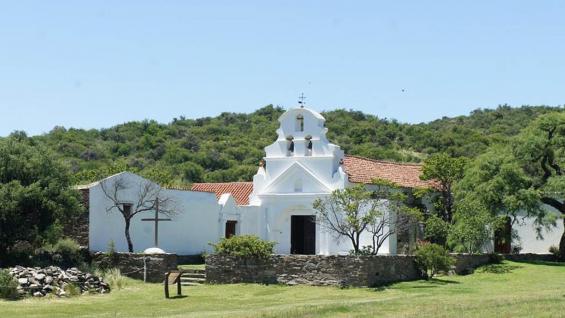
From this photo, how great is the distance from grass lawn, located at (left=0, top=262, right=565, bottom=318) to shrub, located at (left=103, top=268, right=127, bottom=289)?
1.43 feet

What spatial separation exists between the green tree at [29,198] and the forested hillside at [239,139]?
3018cm

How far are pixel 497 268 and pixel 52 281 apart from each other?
61.2 feet

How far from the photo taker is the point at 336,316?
73.4 ft

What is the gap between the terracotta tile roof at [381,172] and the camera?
45688mm

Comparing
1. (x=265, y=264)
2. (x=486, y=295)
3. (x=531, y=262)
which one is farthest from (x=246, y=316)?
(x=531, y=262)

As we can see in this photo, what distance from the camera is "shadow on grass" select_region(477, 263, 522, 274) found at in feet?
124

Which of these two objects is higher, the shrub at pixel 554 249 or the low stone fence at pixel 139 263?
the shrub at pixel 554 249

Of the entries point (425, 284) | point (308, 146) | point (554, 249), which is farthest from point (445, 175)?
point (425, 284)

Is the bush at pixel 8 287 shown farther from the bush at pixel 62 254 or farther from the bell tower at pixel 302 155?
the bell tower at pixel 302 155

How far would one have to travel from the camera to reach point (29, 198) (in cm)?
3516

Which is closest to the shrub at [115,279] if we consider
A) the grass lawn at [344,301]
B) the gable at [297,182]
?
the grass lawn at [344,301]

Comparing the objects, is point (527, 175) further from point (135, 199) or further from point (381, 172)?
point (135, 199)

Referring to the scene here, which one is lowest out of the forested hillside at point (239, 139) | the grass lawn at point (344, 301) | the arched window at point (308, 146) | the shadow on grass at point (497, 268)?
the grass lawn at point (344, 301)

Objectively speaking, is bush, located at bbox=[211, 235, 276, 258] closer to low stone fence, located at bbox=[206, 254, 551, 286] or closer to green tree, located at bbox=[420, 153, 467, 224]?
low stone fence, located at bbox=[206, 254, 551, 286]
